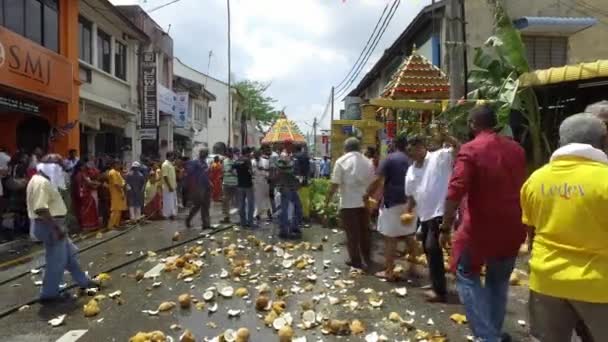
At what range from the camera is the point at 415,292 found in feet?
23.4

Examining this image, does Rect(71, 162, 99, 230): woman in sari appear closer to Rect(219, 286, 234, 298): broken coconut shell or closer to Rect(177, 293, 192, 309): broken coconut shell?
Rect(219, 286, 234, 298): broken coconut shell

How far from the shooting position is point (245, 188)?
12836 mm

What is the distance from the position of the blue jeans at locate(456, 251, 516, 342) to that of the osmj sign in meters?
12.2

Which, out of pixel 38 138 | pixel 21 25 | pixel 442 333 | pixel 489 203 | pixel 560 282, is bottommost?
pixel 442 333

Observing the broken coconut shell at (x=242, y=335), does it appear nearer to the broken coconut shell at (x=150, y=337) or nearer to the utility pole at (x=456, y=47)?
the broken coconut shell at (x=150, y=337)

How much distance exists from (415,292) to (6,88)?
11.5 m

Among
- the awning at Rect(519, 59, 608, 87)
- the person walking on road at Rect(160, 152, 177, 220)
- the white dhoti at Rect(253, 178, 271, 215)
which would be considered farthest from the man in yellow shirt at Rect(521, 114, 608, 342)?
the person walking on road at Rect(160, 152, 177, 220)

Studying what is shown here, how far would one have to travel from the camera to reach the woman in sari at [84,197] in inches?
511

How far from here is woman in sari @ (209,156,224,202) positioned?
62.6 ft

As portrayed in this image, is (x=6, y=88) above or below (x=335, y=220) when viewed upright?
above

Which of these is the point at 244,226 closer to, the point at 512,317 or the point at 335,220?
the point at 335,220

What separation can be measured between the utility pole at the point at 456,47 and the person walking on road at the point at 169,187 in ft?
26.0

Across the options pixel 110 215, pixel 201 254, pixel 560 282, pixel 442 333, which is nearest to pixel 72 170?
pixel 110 215

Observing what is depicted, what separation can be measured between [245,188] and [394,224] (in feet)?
18.7
